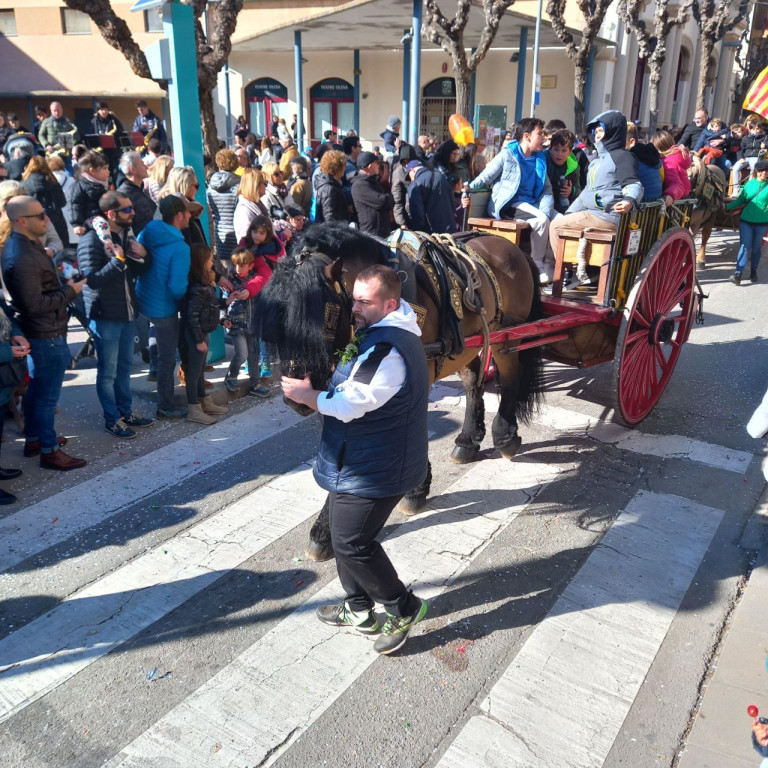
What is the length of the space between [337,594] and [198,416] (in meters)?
2.61

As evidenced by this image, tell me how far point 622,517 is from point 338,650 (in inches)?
82.5

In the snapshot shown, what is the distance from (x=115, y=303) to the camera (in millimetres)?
5332

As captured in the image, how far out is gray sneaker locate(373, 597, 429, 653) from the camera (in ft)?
10.9

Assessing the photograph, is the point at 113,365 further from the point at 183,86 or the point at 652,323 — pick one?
the point at 652,323

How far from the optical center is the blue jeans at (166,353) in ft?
18.8

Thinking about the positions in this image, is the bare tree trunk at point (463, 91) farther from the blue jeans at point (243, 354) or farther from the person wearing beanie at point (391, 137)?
the blue jeans at point (243, 354)

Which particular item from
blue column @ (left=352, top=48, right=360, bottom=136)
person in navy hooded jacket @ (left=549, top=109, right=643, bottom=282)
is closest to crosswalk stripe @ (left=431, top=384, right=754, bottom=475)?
person in navy hooded jacket @ (left=549, top=109, right=643, bottom=282)

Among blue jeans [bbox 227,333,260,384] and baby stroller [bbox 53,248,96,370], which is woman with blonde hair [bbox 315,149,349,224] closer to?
blue jeans [bbox 227,333,260,384]

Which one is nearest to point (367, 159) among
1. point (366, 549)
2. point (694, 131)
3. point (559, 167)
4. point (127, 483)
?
point (559, 167)

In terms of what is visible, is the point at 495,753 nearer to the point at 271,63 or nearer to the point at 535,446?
the point at 535,446

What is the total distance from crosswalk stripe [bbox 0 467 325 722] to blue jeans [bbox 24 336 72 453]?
145 cm

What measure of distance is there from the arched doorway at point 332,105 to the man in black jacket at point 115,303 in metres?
24.2

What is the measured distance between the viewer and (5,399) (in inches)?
184

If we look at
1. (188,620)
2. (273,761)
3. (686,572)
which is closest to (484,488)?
(686,572)
